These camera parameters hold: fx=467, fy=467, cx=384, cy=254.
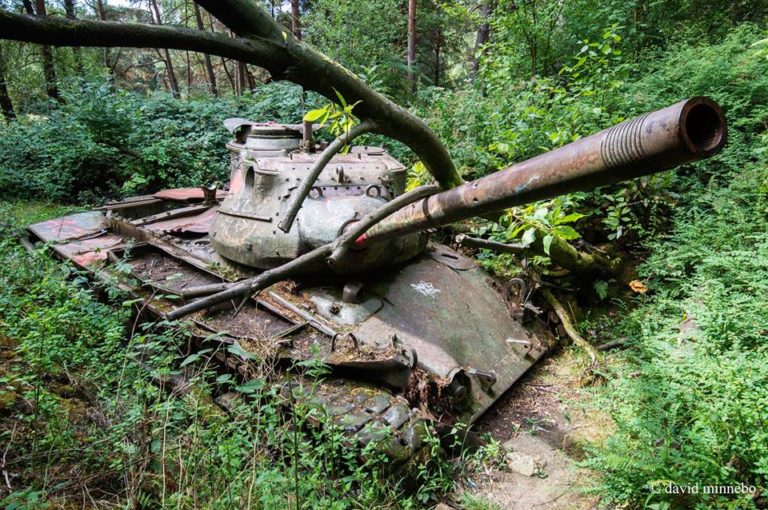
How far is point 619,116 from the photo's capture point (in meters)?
6.70

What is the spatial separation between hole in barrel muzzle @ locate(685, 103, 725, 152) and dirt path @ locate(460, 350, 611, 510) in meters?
2.87

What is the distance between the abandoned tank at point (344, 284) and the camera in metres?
3.50

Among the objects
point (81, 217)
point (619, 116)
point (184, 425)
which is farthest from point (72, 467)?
point (619, 116)

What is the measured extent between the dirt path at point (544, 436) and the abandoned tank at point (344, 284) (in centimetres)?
34

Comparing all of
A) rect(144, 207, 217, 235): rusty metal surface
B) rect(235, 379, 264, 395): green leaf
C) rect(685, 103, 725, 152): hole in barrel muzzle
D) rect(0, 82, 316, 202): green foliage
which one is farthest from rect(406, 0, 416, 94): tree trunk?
rect(685, 103, 725, 152): hole in barrel muzzle

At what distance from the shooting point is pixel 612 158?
1.89 meters

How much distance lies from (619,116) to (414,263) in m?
3.86

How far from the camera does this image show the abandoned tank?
350 cm

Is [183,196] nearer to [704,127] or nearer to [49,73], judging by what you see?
[704,127]

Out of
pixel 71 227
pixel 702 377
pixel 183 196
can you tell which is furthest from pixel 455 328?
pixel 71 227

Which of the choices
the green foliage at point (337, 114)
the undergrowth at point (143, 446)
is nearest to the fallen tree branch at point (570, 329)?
the undergrowth at point (143, 446)

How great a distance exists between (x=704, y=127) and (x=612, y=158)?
1.05ft

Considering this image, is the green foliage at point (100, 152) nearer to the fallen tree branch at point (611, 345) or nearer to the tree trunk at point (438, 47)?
the tree trunk at point (438, 47)

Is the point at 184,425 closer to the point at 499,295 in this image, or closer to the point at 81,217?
the point at 499,295
